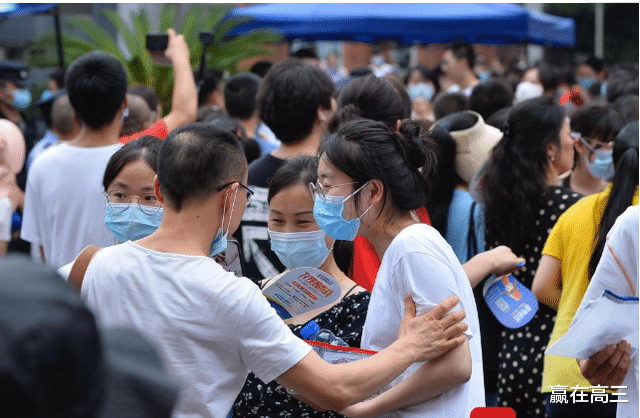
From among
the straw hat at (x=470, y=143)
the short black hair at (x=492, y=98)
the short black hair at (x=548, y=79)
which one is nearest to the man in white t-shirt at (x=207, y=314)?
the straw hat at (x=470, y=143)

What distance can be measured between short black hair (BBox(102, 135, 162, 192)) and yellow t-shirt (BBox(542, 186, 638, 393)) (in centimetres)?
170

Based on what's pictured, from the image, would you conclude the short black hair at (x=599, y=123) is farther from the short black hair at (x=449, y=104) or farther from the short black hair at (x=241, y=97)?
the short black hair at (x=241, y=97)

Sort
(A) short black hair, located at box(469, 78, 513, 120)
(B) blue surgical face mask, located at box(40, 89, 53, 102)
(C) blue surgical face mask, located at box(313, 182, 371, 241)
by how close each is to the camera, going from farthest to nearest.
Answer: (B) blue surgical face mask, located at box(40, 89, 53, 102), (A) short black hair, located at box(469, 78, 513, 120), (C) blue surgical face mask, located at box(313, 182, 371, 241)

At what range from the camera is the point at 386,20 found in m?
10.7

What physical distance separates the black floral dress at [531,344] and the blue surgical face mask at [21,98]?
6.49 meters

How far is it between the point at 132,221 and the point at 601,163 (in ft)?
7.78

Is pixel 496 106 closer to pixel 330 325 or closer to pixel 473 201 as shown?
pixel 473 201

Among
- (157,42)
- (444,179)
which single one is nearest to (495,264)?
(444,179)

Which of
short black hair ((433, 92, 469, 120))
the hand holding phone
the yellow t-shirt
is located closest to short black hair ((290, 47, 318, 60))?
short black hair ((433, 92, 469, 120))

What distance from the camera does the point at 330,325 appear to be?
277 centimetres

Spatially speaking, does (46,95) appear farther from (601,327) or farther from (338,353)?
(601,327)

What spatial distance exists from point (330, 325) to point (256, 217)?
4.24ft

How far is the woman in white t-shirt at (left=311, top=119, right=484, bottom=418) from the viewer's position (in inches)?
93.2

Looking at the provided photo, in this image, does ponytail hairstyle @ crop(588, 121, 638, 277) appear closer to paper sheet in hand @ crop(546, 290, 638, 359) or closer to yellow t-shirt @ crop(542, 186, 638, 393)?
yellow t-shirt @ crop(542, 186, 638, 393)
